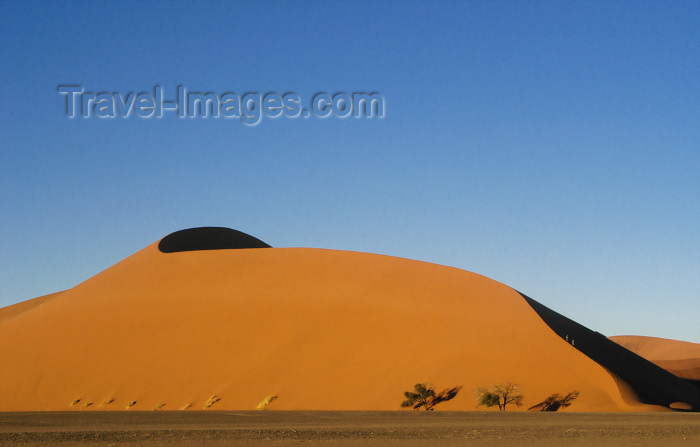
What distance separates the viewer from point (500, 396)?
3212 cm

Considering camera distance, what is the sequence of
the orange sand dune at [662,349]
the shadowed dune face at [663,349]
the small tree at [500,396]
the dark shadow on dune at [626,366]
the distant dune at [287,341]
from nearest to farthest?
1. the small tree at [500,396]
2. the distant dune at [287,341]
3. the dark shadow on dune at [626,366]
4. the shadowed dune face at [663,349]
5. the orange sand dune at [662,349]

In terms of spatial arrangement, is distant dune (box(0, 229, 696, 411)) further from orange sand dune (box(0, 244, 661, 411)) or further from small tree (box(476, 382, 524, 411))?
small tree (box(476, 382, 524, 411))

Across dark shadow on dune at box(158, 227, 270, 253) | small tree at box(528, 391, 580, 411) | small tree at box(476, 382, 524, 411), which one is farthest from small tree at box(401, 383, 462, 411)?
dark shadow on dune at box(158, 227, 270, 253)

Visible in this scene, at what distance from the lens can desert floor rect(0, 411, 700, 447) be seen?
1689 cm

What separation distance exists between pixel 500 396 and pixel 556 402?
8.66ft

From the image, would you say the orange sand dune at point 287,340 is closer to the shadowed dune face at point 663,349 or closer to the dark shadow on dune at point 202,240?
the dark shadow on dune at point 202,240

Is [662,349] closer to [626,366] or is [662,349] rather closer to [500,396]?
[626,366]

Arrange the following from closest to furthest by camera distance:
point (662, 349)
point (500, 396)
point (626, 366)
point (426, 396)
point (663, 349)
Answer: point (500, 396) → point (426, 396) → point (626, 366) → point (663, 349) → point (662, 349)

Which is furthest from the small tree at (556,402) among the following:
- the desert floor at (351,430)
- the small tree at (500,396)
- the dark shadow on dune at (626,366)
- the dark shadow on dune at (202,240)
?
the dark shadow on dune at (202,240)

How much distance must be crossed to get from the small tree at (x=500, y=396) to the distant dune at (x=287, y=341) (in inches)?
21.4

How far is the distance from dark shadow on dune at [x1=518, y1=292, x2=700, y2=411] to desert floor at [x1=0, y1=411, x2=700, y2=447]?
9140 millimetres

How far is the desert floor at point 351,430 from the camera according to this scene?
16.9m

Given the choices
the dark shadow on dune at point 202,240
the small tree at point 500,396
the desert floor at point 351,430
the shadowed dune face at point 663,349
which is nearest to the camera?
the desert floor at point 351,430

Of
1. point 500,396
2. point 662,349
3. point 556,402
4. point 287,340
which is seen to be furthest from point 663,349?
point 287,340
